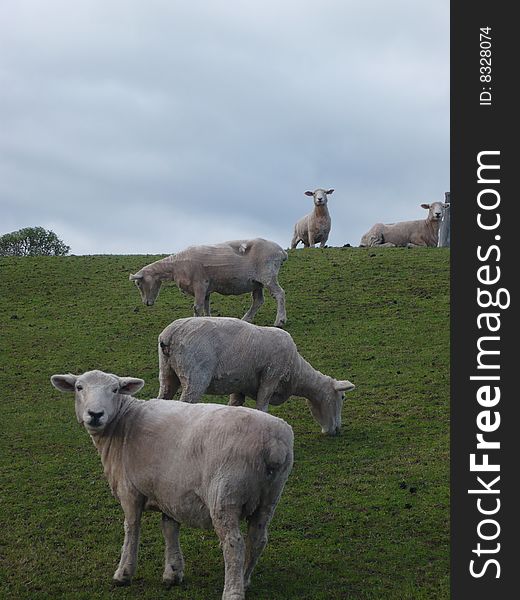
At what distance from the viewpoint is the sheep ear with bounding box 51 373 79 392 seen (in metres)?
10.4

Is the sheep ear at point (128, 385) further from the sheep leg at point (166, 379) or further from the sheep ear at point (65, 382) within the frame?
the sheep leg at point (166, 379)

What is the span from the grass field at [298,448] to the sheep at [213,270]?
5.85 ft

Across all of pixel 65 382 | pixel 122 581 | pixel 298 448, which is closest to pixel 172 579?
pixel 122 581

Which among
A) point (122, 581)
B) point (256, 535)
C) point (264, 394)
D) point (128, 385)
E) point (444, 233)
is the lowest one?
point (122, 581)

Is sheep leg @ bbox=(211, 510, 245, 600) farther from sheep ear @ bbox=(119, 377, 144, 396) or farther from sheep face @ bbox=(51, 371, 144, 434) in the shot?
sheep ear @ bbox=(119, 377, 144, 396)

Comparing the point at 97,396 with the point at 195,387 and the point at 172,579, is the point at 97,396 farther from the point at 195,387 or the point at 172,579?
the point at 195,387

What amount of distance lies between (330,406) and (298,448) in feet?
3.11

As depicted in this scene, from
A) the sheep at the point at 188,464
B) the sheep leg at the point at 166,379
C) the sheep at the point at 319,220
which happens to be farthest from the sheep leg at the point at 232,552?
the sheep at the point at 319,220

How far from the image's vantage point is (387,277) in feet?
93.5

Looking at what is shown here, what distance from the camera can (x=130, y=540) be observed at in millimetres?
10086

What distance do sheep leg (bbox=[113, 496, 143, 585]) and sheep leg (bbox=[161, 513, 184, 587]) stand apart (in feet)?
1.06

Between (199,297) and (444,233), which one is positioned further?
(444,233)

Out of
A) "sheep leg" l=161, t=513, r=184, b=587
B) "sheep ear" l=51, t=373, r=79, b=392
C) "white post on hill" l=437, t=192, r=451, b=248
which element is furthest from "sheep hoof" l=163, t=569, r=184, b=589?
"white post on hill" l=437, t=192, r=451, b=248

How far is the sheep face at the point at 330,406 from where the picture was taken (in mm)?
15625
